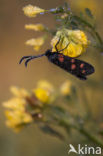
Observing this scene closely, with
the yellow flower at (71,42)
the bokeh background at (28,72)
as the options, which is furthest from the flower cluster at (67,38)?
the bokeh background at (28,72)

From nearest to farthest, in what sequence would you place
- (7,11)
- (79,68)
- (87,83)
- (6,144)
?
(79,68) → (87,83) → (6,144) → (7,11)

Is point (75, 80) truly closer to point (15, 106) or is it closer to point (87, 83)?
point (87, 83)

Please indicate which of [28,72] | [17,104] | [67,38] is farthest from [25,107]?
[28,72]

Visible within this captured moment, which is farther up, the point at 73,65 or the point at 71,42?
the point at 71,42

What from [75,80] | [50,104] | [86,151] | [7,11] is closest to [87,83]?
[75,80]

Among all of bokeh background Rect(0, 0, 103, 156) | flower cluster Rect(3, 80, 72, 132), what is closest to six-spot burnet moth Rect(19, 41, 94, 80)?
flower cluster Rect(3, 80, 72, 132)

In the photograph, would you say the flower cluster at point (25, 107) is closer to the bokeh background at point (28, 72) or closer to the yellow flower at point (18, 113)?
the yellow flower at point (18, 113)

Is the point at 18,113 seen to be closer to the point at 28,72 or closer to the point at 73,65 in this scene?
the point at 73,65

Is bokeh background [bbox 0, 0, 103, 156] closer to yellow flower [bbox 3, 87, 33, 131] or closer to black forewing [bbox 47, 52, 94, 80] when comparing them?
yellow flower [bbox 3, 87, 33, 131]
